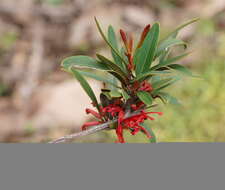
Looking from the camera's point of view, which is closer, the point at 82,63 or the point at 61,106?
the point at 82,63

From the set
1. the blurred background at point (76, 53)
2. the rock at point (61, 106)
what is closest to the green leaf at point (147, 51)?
the blurred background at point (76, 53)

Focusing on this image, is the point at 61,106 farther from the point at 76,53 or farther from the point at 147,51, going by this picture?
the point at 147,51

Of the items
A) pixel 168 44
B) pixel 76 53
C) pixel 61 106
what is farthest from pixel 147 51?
pixel 76 53

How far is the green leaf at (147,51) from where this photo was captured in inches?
24.2

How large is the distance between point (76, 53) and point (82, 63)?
2.84 m

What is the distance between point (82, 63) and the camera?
2.04 ft

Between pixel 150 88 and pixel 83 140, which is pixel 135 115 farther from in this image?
pixel 83 140

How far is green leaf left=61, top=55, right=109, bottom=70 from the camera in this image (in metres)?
0.62

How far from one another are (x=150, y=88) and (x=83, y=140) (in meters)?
2.07

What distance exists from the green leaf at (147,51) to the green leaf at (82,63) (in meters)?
0.06

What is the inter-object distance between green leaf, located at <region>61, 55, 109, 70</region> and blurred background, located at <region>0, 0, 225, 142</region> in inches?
79.0

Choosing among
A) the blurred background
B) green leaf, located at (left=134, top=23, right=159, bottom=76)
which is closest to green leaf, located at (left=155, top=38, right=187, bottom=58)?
green leaf, located at (left=134, top=23, right=159, bottom=76)

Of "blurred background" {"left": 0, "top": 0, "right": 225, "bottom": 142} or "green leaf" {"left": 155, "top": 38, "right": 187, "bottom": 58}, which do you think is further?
"blurred background" {"left": 0, "top": 0, "right": 225, "bottom": 142}

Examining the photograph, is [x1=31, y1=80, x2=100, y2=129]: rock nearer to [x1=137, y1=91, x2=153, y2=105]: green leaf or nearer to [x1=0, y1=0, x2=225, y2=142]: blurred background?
[x1=0, y1=0, x2=225, y2=142]: blurred background
